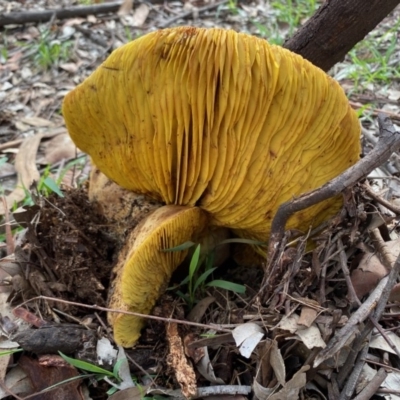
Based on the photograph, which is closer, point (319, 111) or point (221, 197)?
point (319, 111)

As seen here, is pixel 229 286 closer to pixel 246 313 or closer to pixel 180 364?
pixel 246 313

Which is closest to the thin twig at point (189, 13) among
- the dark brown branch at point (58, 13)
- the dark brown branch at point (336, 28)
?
the dark brown branch at point (58, 13)

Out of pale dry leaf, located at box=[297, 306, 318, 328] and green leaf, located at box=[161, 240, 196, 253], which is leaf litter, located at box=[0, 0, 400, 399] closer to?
pale dry leaf, located at box=[297, 306, 318, 328]

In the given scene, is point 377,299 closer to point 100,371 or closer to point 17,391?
point 100,371

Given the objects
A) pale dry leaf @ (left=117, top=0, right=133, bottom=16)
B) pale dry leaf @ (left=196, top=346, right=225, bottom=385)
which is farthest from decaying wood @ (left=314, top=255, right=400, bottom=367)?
pale dry leaf @ (left=117, top=0, right=133, bottom=16)

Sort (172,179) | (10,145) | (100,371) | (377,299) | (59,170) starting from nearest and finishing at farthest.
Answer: (377,299) < (100,371) < (172,179) < (59,170) < (10,145)

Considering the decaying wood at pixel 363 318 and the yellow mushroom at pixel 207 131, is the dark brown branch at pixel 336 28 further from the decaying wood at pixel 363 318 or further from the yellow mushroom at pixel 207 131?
the decaying wood at pixel 363 318

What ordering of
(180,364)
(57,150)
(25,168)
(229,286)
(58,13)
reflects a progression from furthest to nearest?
(58,13)
(57,150)
(25,168)
(229,286)
(180,364)

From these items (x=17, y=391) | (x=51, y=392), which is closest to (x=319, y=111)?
(x=51, y=392)

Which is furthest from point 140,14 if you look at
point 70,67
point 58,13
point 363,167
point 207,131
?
point 363,167
